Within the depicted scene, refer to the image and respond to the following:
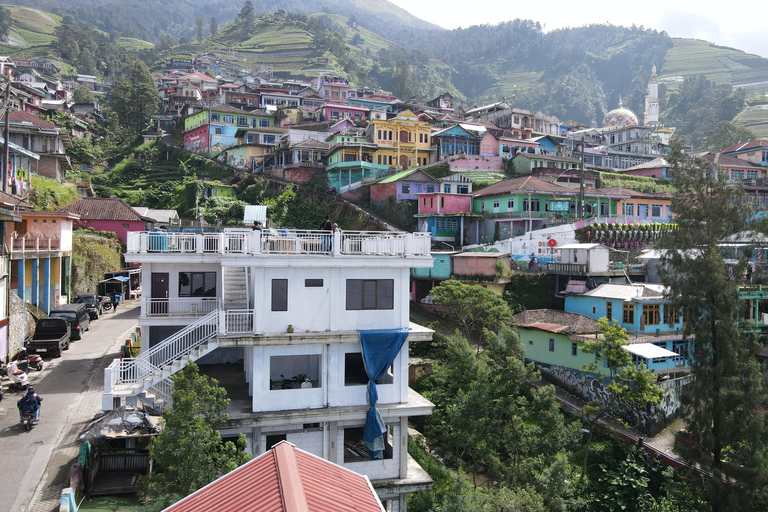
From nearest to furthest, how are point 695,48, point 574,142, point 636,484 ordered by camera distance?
point 636,484 < point 574,142 < point 695,48

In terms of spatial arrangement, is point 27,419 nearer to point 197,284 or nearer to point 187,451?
point 197,284

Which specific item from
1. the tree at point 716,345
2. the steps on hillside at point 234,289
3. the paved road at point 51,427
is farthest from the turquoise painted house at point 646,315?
the paved road at point 51,427

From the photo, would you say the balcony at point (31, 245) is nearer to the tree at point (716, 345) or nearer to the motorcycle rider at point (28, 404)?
the motorcycle rider at point (28, 404)

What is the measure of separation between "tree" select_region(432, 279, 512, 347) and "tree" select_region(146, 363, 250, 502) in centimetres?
1855

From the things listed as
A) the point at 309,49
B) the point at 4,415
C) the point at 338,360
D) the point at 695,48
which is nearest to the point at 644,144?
the point at 338,360

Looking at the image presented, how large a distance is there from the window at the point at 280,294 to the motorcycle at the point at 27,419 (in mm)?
7029

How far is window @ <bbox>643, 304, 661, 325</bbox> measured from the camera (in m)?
29.5

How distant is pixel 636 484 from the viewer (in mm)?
21578

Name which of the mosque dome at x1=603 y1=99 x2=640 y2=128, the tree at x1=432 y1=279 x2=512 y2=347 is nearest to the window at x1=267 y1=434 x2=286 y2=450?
the tree at x1=432 y1=279 x2=512 y2=347

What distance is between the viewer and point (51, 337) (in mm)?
22406

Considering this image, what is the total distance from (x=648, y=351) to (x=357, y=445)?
16527 millimetres

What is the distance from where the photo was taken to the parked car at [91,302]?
29.4 metres

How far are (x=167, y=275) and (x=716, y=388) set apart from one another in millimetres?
17771

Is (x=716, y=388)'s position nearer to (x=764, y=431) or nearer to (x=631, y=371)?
(x=764, y=431)
